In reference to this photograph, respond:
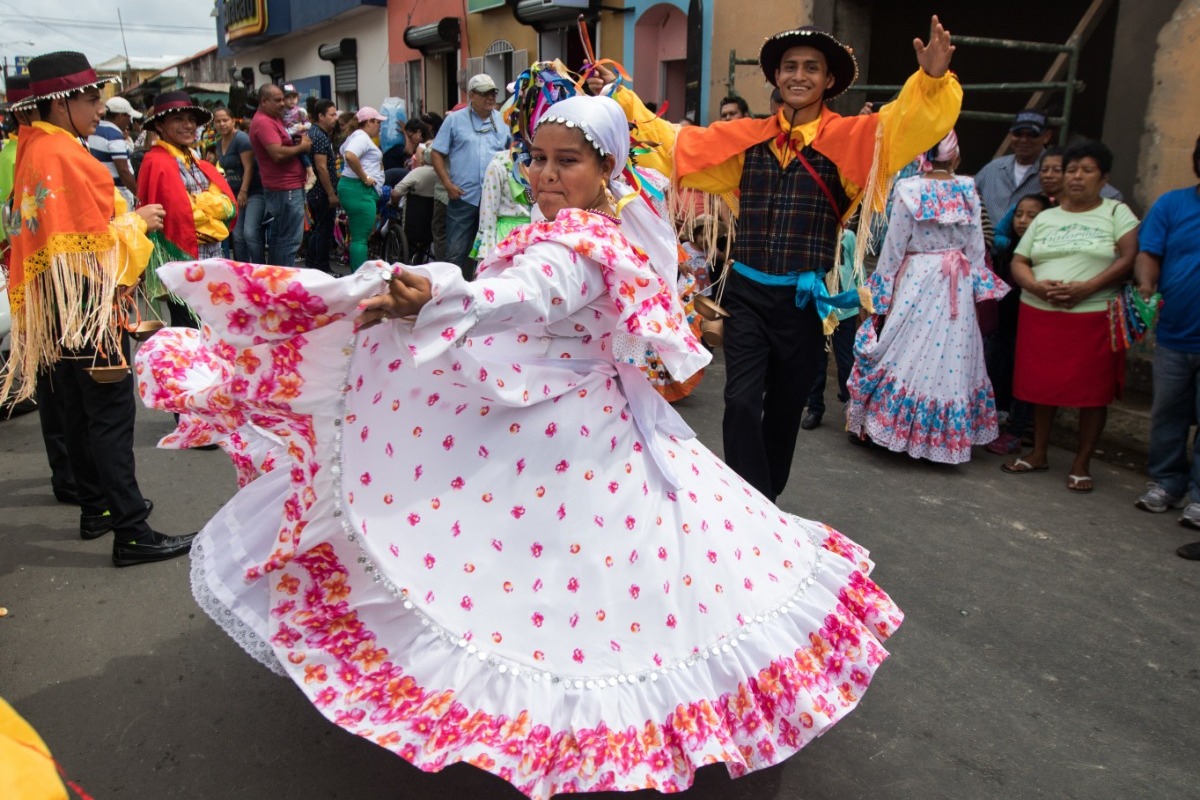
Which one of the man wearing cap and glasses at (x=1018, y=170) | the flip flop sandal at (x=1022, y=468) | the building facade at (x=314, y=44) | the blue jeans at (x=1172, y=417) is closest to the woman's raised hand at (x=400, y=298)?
the blue jeans at (x=1172, y=417)

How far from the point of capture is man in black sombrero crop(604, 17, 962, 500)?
12.0 ft

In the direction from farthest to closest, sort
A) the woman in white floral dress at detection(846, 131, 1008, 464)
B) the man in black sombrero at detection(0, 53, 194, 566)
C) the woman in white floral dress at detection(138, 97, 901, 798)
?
the woman in white floral dress at detection(846, 131, 1008, 464) → the man in black sombrero at detection(0, 53, 194, 566) → the woman in white floral dress at detection(138, 97, 901, 798)

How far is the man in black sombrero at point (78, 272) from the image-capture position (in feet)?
11.5

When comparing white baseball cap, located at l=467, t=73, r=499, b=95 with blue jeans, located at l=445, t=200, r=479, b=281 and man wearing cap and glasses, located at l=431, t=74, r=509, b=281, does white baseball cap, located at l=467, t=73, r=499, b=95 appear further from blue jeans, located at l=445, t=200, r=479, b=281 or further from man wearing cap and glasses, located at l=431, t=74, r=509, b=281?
blue jeans, located at l=445, t=200, r=479, b=281

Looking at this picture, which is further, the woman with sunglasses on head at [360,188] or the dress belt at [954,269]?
the woman with sunglasses on head at [360,188]

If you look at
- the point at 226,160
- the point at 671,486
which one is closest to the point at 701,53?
the point at 226,160

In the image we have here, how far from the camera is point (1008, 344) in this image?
6.04m

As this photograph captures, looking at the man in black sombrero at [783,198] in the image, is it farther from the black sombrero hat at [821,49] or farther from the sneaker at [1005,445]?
the sneaker at [1005,445]

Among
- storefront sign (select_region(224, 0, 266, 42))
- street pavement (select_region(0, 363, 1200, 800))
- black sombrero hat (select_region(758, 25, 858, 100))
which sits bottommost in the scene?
street pavement (select_region(0, 363, 1200, 800))

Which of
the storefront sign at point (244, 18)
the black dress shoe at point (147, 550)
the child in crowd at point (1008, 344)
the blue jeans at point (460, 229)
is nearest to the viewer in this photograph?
the black dress shoe at point (147, 550)

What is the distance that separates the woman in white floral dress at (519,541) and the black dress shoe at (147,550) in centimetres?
162

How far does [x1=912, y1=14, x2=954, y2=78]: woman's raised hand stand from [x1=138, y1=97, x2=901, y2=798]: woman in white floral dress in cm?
132

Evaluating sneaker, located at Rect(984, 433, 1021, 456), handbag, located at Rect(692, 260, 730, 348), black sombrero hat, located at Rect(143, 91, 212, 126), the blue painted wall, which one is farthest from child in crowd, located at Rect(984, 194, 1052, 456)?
the blue painted wall

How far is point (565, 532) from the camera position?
232 cm
